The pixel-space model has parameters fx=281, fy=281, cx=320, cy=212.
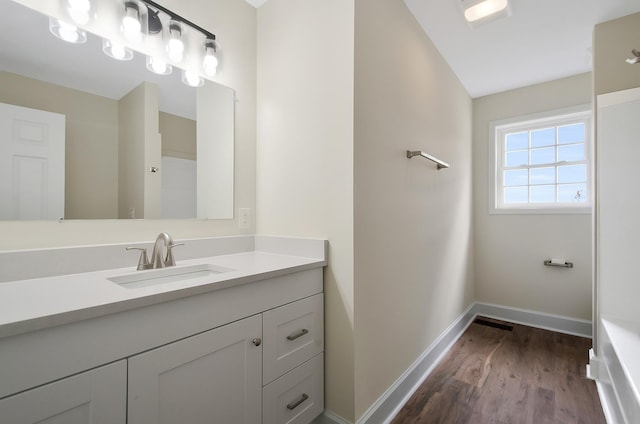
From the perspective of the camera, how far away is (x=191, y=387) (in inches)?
34.2

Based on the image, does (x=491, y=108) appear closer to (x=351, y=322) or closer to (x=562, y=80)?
(x=562, y=80)

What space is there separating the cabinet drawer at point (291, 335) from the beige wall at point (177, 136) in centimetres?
92

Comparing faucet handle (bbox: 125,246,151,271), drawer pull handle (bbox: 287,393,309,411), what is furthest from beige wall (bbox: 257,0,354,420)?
faucet handle (bbox: 125,246,151,271)

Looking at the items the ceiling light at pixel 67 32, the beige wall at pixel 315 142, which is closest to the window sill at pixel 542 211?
the beige wall at pixel 315 142

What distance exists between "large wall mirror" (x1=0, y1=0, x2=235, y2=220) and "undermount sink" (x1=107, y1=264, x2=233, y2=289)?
0.29 metres

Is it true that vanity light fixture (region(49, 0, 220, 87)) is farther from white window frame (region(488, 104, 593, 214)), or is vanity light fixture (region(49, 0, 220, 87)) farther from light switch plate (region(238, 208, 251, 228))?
white window frame (region(488, 104, 593, 214))

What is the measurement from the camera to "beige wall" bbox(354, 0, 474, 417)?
4.42 feet

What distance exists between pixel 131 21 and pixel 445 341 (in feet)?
9.19

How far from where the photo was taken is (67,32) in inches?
43.6

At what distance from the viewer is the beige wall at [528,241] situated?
8.41 feet

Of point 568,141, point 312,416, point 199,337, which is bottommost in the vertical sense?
point 312,416

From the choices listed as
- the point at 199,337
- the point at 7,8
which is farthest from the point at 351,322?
the point at 7,8

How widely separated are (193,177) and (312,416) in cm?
130

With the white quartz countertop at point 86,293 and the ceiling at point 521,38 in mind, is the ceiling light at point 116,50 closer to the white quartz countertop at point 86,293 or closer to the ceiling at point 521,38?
the white quartz countertop at point 86,293
